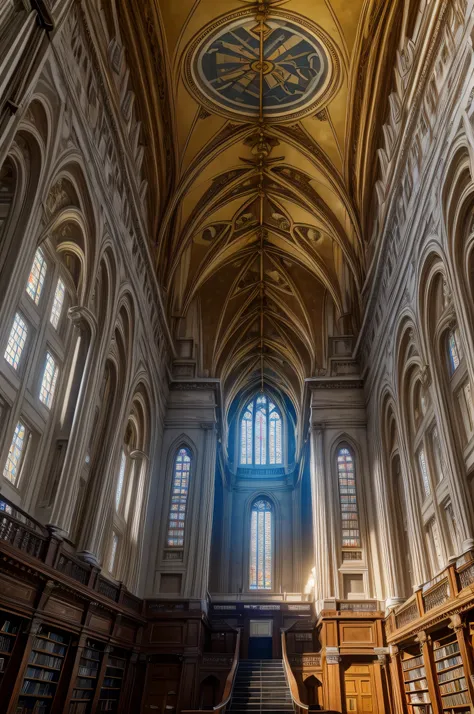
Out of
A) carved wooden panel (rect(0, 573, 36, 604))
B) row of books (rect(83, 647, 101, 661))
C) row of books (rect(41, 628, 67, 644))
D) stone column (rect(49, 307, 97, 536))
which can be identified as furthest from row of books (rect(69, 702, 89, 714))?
stone column (rect(49, 307, 97, 536))

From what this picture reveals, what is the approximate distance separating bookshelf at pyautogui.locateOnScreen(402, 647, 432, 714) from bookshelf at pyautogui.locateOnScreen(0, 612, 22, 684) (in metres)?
8.47

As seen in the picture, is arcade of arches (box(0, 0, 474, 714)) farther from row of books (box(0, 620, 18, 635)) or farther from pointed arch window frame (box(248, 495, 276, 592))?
pointed arch window frame (box(248, 495, 276, 592))

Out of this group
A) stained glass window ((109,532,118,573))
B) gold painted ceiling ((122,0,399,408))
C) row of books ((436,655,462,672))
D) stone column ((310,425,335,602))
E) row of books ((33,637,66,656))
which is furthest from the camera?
stone column ((310,425,335,602))

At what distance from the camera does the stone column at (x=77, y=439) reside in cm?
1195

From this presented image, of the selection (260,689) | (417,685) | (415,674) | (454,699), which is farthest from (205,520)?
(454,699)

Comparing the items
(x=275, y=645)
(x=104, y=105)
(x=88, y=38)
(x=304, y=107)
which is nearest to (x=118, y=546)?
(x=275, y=645)

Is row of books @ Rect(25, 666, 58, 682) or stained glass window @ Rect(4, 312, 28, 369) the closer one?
row of books @ Rect(25, 666, 58, 682)

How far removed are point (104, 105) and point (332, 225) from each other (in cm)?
1016

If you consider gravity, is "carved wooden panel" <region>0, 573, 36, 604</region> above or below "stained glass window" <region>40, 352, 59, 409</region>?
below

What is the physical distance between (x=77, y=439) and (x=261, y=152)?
12951 millimetres

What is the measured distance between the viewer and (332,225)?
21.6 meters

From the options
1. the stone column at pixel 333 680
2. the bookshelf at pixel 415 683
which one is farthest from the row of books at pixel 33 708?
the stone column at pixel 333 680

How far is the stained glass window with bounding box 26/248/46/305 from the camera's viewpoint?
501 inches

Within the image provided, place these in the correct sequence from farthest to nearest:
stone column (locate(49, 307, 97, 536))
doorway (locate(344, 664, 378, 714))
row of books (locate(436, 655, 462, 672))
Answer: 1. doorway (locate(344, 664, 378, 714))
2. stone column (locate(49, 307, 97, 536))
3. row of books (locate(436, 655, 462, 672))
